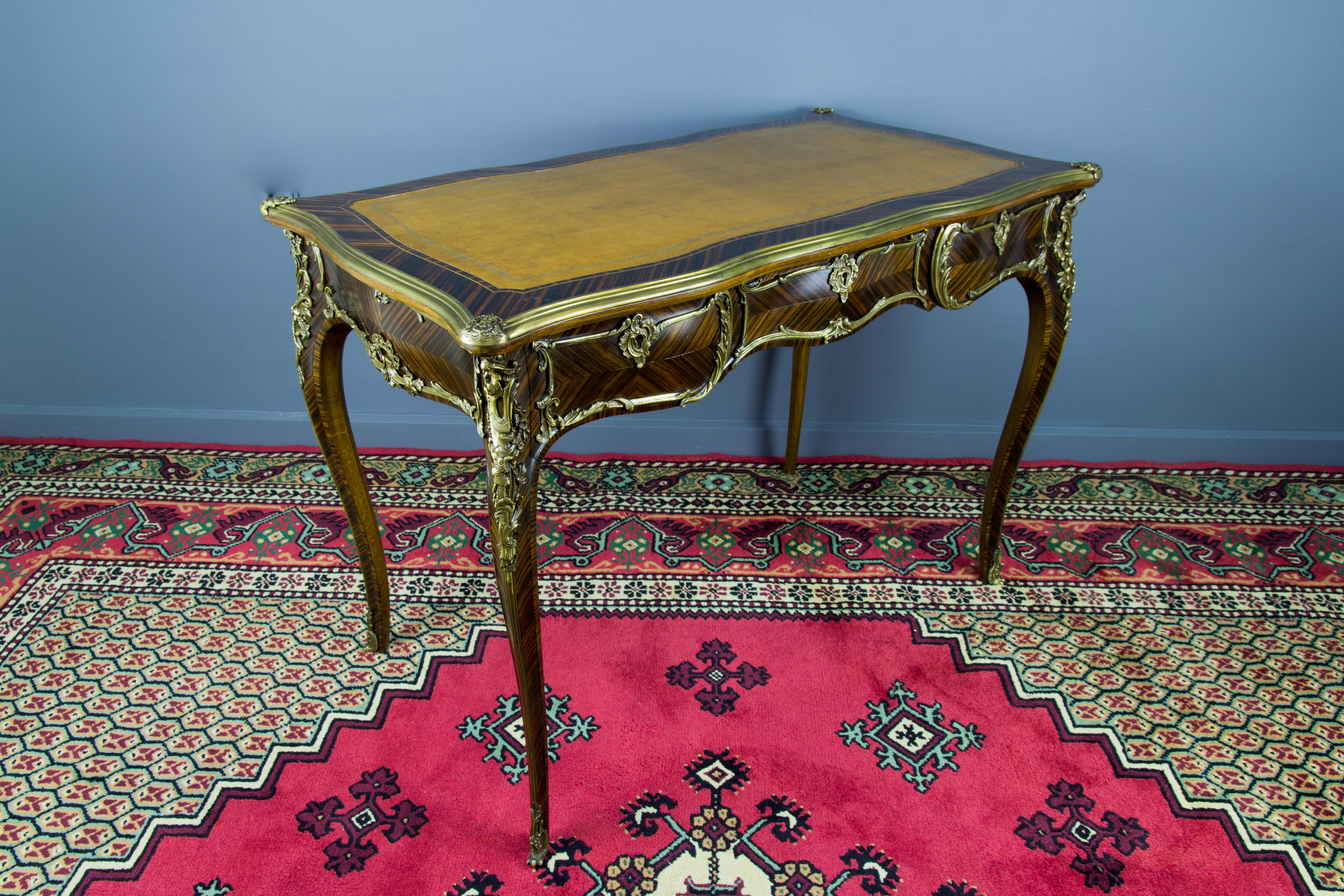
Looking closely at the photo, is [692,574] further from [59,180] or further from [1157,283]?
[59,180]

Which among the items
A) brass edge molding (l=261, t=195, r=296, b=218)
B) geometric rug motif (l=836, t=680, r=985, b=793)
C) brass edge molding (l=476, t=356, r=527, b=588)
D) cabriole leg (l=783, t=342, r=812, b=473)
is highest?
brass edge molding (l=261, t=195, r=296, b=218)

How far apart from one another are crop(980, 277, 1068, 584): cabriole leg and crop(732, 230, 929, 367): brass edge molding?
1.25 feet

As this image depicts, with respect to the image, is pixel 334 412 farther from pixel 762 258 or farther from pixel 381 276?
pixel 762 258

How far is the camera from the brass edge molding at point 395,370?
129cm

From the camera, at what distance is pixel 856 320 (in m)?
1.56

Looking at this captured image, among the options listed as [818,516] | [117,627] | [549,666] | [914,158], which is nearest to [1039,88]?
[914,158]

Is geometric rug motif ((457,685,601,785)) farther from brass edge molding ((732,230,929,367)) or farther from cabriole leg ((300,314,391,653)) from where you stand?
brass edge molding ((732,230,929,367))

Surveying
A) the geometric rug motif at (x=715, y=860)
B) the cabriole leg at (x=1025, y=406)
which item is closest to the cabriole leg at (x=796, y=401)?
the cabriole leg at (x=1025, y=406)

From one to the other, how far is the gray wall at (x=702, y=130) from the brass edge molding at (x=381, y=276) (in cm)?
96

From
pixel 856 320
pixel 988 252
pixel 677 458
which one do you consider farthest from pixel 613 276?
pixel 677 458

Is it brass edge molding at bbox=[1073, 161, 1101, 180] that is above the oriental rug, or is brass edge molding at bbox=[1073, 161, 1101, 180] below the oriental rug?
above

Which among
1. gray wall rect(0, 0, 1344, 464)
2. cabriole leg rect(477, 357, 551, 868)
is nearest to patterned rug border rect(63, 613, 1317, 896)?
cabriole leg rect(477, 357, 551, 868)

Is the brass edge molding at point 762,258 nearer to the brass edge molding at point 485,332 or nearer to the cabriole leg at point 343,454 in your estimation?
the brass edge molding at point 485,332

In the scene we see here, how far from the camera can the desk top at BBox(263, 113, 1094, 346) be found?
1.23m
